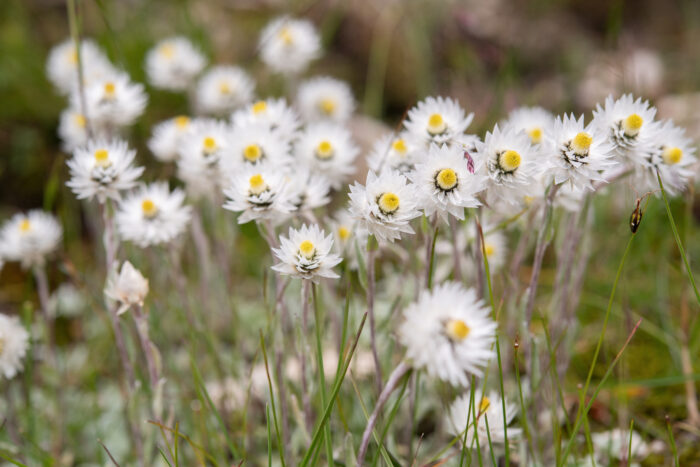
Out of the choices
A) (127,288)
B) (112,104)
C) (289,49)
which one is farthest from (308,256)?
(289,49)

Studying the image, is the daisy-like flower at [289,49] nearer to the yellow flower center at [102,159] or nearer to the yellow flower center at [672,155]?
the yellow flower center at [102,159]

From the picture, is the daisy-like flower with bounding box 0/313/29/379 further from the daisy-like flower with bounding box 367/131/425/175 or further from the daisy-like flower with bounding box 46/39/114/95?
the daisy-like flower with bounding box 46/39/114/95

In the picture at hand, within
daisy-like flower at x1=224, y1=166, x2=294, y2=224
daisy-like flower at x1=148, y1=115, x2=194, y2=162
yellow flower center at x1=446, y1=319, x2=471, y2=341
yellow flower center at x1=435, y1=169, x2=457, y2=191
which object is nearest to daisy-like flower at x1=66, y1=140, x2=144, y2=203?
daisy-like flower at x1=224, y1=166, x2=294, y2=224

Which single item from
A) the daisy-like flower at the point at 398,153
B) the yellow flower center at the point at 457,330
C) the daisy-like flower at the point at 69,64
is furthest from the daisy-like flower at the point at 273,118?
the daisy-like flower at the point at 69,64

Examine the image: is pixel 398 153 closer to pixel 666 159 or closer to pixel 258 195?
pixel 258 195

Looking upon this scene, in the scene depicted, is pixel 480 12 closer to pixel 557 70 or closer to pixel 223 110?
pixel 557 70

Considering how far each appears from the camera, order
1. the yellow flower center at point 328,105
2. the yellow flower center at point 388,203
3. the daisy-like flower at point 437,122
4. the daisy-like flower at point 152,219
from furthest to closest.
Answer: the yellow flower center at point 328,105 < the daisy-like flower at point 152,219 < the daisy-like flower at point 437,122 < the yellow flower center at point 388,203

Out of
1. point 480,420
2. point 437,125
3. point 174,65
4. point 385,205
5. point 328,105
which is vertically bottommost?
point 480,420
